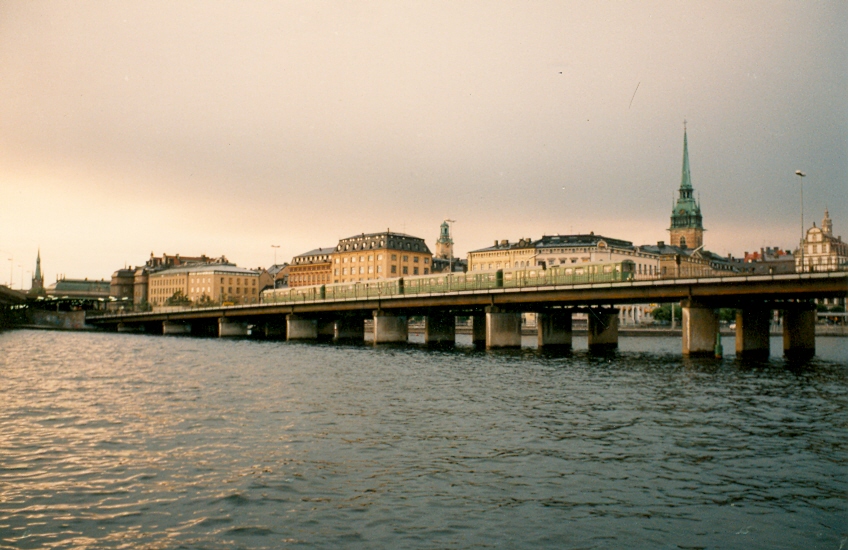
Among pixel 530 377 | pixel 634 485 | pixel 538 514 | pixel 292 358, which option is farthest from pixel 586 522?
→ pixel 292 358

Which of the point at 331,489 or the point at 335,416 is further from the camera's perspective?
the point at 335,416

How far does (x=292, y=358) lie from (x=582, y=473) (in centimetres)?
5018

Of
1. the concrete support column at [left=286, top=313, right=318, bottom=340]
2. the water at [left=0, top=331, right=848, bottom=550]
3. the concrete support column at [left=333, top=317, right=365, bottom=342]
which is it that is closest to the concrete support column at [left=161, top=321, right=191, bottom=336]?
the concrete support column at [left=286, top=313, right=318, bottom=340]

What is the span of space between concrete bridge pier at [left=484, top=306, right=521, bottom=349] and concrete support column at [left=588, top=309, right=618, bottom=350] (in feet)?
42.6

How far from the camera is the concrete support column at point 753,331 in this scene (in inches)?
3140

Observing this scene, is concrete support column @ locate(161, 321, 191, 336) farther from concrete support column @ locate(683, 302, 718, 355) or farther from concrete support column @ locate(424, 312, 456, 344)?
concrete support column @ locate(683, 302, 718, 355)

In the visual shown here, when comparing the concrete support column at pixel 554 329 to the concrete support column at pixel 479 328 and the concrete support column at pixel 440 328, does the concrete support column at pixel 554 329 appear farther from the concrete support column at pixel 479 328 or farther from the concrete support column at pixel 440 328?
the concrete support column at pixel 440 328

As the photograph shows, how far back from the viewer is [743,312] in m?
81.2

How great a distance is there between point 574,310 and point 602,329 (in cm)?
535

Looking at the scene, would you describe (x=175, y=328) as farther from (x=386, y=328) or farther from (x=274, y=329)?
(x=386, y=328)

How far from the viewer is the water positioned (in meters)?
15.2

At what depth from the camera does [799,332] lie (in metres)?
83.5

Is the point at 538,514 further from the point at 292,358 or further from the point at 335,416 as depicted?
the point at 292,358

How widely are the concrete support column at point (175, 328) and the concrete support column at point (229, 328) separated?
2196cm
